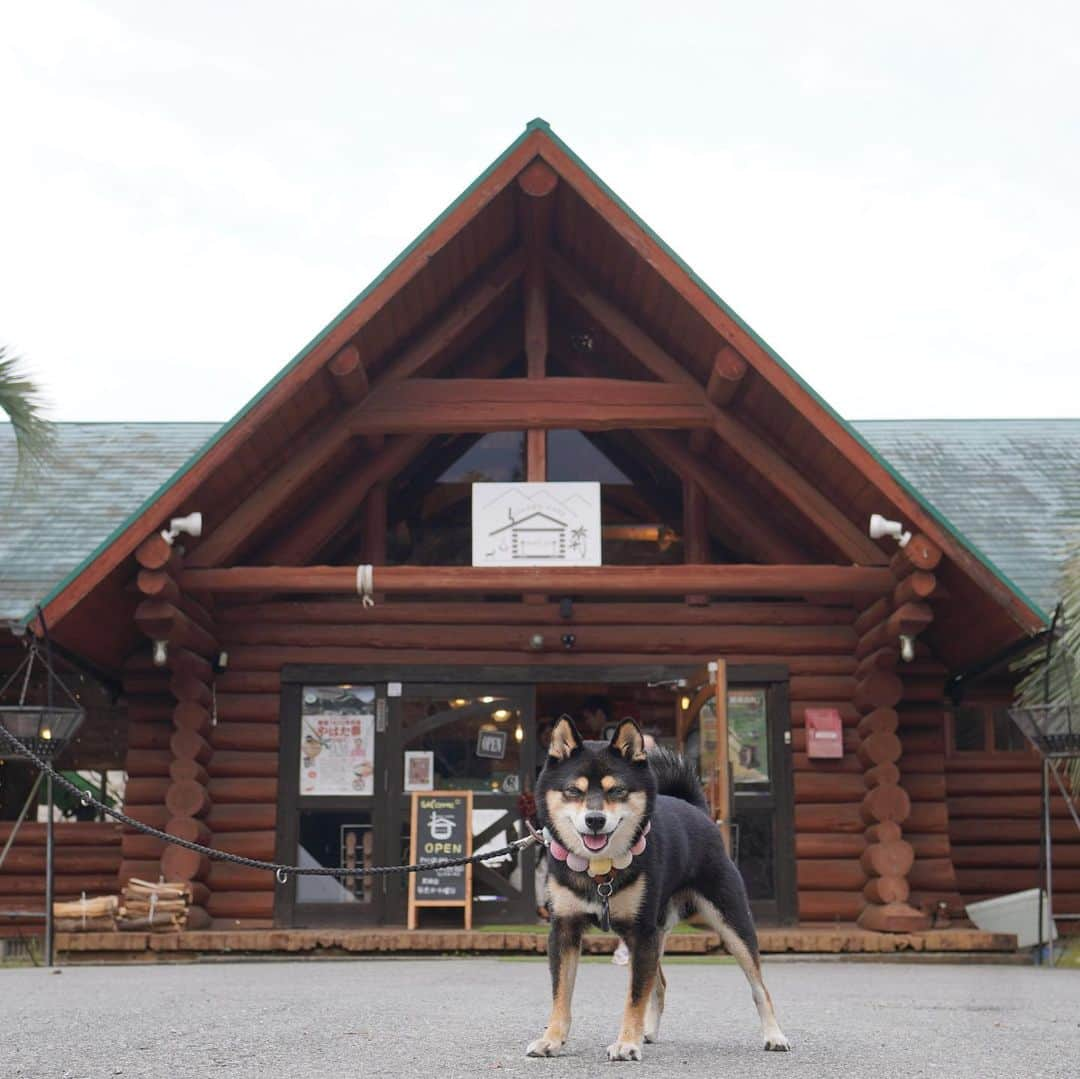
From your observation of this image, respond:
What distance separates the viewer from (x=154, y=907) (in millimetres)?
11602

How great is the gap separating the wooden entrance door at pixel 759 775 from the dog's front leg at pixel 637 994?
24.9ft

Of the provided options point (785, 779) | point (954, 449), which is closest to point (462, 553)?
point (785, 779)

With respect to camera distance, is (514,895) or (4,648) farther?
(4,648)

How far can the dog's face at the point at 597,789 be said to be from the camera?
16.2 ft

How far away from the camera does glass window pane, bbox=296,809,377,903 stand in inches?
511

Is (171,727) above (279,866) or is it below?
above

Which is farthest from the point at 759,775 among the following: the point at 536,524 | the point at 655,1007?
the point at 655,1007

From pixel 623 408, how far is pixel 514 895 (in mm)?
4560

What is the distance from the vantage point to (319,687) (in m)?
13.2

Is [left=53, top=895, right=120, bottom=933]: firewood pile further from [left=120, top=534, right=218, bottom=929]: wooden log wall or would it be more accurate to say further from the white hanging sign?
the white hanging sign

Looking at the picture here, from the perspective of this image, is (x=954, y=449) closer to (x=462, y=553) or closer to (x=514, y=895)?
(x=462, y=553)

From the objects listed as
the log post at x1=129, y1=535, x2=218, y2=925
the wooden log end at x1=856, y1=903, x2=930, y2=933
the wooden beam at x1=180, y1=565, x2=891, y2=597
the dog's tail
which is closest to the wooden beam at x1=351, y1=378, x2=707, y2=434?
the wooden beam at x1=180, y1=565, x2=891, y2=597

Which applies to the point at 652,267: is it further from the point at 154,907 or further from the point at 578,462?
the point at 154,907

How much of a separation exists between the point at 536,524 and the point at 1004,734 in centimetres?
543
